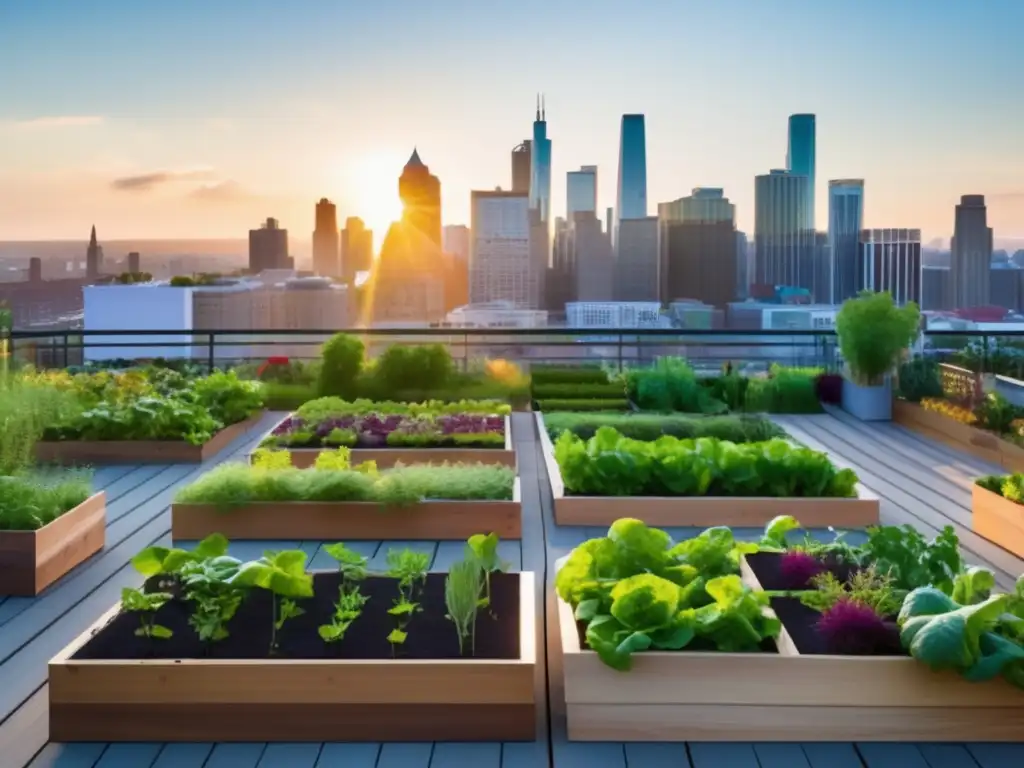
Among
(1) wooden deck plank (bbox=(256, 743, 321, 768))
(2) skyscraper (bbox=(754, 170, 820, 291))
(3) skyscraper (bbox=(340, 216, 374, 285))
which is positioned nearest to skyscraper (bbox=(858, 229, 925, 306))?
(2) skyscraper (bbox=(754, 170, 820, 291))

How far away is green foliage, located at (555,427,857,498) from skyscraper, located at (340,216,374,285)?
11.5 metres

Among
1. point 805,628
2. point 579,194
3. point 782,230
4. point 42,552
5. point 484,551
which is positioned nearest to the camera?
point 805,628

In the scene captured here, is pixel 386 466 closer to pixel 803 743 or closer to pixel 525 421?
pixel 525 421

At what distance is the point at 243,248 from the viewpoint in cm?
1739

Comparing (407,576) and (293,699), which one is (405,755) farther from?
(407,576)

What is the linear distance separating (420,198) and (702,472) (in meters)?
14.7

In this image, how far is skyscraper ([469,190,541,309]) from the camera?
1897 cm

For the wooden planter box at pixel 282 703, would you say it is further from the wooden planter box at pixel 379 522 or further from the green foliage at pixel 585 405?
the green foliage at pixel 585 405

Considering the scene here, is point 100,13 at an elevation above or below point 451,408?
above

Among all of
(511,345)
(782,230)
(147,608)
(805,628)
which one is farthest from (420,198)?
(805,628)

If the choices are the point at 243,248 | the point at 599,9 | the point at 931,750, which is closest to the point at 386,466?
the point at 931,750

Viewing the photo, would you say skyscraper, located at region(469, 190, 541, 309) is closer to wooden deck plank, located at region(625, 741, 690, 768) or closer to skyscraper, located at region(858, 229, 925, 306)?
skyscraper, located at region(858, 229, 925, 306)

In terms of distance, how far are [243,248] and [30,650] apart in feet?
47.2

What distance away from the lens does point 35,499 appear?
4480 millimetres
